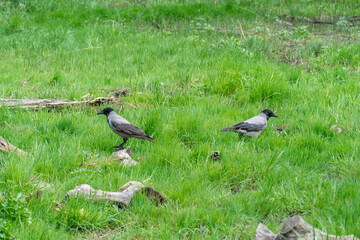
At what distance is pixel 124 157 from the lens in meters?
4.53

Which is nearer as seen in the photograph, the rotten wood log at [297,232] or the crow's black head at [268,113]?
the rotten wood log at [297,232]

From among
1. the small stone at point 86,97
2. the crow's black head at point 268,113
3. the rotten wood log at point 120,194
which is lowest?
the small stone at point 86,97

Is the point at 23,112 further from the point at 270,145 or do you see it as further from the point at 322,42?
the point at 322,42

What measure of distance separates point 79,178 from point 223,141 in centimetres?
207

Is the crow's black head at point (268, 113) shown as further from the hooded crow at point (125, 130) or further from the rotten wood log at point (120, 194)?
the rotten wood log at point (120, 194)

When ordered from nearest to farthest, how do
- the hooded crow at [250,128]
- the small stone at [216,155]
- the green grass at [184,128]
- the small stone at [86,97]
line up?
1. the green grass at [184,128]
2. the small stone at [216,155]
3. the hooded crow at [250,128]
4. the small stone at [86,97]

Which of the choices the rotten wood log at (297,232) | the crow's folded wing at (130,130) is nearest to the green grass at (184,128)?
the crow's folded wing at (130,130)

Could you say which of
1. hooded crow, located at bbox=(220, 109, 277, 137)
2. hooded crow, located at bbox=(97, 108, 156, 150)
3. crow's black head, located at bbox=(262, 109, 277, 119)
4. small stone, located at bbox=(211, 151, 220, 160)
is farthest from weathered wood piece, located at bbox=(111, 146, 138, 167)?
crow's black head, located at bbox=(262, 109, 277, 119)

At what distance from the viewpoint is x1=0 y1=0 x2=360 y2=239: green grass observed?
3484mm

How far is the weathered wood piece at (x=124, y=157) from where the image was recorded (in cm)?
445

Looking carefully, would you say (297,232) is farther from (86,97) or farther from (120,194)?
(86,97)

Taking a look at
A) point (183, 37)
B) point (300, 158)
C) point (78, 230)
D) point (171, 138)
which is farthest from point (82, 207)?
point (183, 37)

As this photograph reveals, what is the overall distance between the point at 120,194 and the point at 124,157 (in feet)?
2.92

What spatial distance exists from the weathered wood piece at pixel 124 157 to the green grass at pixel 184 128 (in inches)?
4.1
